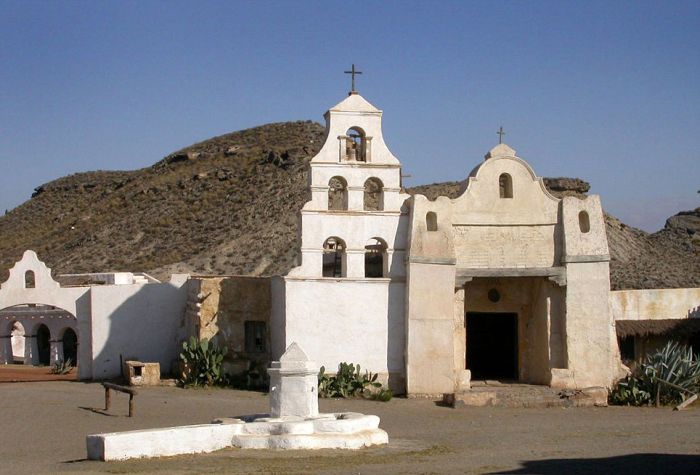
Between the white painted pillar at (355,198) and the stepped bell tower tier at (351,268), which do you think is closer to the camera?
the stepped bell tower tier at (351,268)

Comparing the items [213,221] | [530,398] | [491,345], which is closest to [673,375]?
[530,398]

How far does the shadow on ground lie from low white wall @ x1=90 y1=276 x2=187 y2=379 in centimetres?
1497

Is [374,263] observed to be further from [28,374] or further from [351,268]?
[28,374]

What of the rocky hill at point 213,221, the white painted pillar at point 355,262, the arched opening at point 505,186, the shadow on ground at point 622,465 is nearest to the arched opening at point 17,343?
the rocky hill at point 213,221

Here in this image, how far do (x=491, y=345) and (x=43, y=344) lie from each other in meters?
21.5

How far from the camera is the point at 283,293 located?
938 inches

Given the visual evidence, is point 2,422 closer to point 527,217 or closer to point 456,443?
point 456,443

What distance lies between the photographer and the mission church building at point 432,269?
23.7 meters

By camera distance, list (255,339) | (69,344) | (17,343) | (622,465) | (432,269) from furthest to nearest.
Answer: (17,343), (69,344), (255,339), (432,269), (622,465)

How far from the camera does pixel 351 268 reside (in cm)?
2416

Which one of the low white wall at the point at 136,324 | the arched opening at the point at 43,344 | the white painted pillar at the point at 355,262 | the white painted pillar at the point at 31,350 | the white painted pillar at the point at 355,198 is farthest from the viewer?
the arched opening at the point at 43,344

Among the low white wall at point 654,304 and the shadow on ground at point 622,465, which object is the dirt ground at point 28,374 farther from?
the shadow on ground at point 622,465

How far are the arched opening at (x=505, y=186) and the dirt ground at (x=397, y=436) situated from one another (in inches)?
209

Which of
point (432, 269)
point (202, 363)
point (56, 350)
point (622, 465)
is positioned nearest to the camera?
point (622, 465)
